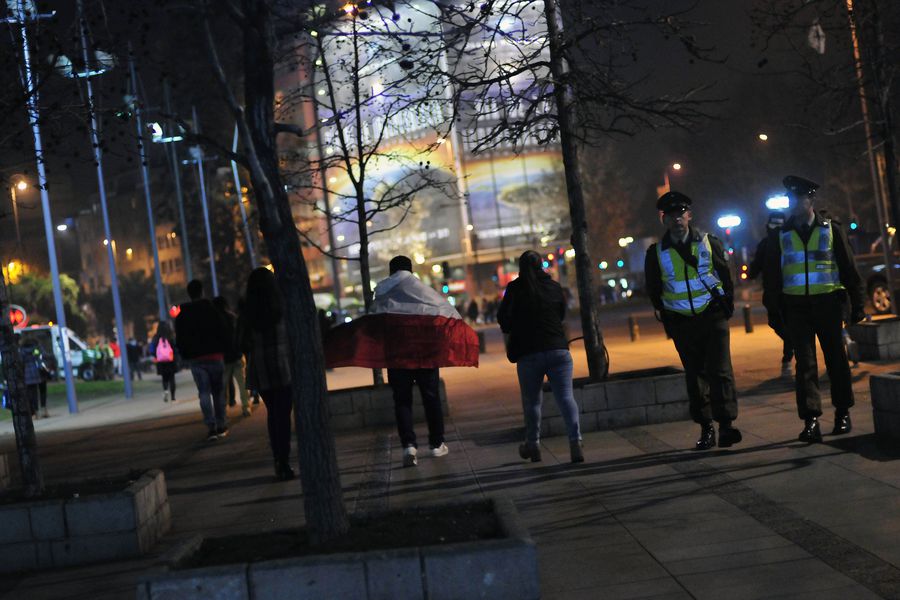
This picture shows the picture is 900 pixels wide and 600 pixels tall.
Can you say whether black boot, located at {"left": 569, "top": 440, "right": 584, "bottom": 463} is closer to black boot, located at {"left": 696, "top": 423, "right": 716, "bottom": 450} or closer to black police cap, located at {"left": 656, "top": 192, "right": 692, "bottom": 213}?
black boot, located at {"left": 696, "top": 423, "right": 716, "bottom": 450}

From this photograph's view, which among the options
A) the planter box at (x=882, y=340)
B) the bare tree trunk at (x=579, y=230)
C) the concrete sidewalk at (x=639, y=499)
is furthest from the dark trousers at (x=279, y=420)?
the planter box at (x=882, y=340)

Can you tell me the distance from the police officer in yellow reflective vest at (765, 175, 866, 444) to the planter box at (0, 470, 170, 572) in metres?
4.98

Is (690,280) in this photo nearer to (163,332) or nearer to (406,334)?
(406,334)

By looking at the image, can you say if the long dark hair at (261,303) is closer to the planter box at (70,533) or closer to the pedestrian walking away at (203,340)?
the pedestrian walking away at (203,340)

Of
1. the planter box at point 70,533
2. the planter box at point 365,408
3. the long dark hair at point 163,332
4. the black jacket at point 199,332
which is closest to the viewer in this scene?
the planter box at point 70,533

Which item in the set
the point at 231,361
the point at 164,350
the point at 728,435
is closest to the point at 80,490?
the point at 728,435

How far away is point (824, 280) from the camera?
9.85 meters

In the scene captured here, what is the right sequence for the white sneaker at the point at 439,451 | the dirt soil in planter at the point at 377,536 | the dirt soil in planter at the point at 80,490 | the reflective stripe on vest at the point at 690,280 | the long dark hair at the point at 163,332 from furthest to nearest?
the long dark hair at the point at 163,332, the white sneaker at the point at 439,451, the reflective stripe on vest at the point at 690,280, the dirt soil in planter at the point at 80,490, the dirt soil in planter at the point at 377,536

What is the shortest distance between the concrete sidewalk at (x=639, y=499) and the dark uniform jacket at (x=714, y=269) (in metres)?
1.09

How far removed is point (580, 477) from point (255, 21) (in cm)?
459

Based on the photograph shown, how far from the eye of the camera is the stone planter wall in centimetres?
923

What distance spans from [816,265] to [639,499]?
9.00 ft

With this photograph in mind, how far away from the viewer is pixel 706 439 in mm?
10117

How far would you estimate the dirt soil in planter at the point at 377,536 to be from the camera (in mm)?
5879
